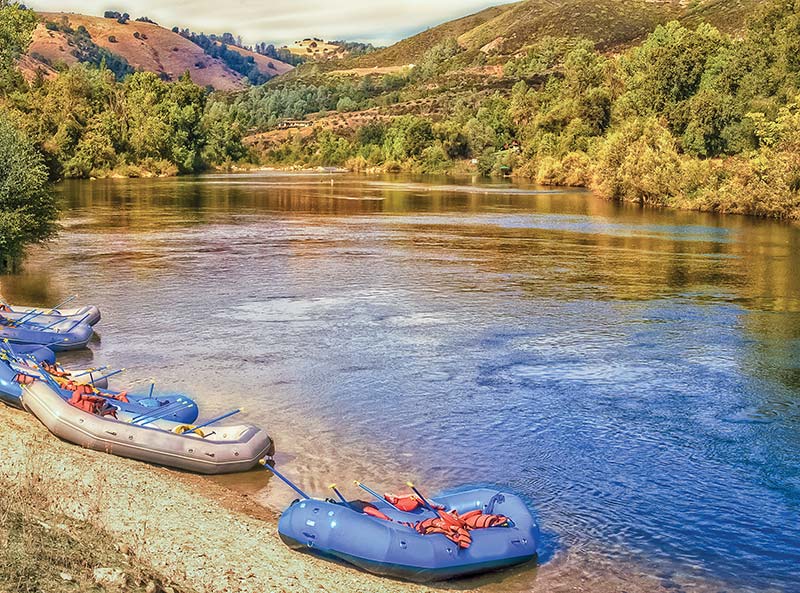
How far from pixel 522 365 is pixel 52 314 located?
11.9 m

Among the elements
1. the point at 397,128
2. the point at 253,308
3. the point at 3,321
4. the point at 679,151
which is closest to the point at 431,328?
the point at 253,308

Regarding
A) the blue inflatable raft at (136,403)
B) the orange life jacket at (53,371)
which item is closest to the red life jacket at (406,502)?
the blue inflatable raft at (136,403)

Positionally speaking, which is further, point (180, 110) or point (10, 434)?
point (180, 110)

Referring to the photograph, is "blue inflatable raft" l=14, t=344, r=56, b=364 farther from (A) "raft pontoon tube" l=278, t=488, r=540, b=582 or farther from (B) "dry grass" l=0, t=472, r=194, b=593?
(A) "raft pontoon tube" l=278, t=488, r=540, b=582

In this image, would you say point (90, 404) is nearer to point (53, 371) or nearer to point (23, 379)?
point (23, 379)

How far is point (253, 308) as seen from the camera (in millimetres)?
29219

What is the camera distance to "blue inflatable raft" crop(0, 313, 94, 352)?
21.5m

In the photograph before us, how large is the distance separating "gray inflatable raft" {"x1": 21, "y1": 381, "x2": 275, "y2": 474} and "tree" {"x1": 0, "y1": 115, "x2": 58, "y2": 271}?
17007 millimetres

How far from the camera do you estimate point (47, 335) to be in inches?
885

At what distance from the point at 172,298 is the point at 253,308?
10.3 feet

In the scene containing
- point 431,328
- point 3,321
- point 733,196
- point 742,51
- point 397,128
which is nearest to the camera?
point 3,321

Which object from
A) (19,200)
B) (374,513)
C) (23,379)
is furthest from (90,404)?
(19,200)

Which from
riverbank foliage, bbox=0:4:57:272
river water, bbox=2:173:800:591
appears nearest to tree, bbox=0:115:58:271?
riverbank foliage, bbox=0:4:57:272

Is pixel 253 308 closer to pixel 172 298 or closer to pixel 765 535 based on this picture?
pixel 172 298
